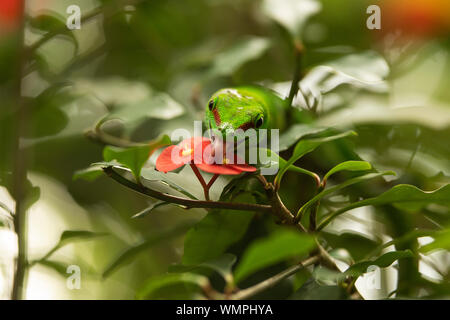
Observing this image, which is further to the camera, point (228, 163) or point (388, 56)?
point (388, 56)

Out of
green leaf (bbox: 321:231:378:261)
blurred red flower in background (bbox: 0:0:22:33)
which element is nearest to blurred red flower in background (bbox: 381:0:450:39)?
green leaf (bbox: 321:231:378:261)

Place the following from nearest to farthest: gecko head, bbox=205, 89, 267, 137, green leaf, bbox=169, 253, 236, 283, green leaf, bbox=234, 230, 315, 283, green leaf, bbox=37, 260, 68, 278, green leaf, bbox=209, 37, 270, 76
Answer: green leaf, bbox=234, 230, 315, 283
green leaf, bbox=169, 253, 236, 283
gecko head, bbox=205, 89, 267, 137
green leaf, bbox=37, 260, 68, 278
green leaf, bbox=209, 37, 270, 76

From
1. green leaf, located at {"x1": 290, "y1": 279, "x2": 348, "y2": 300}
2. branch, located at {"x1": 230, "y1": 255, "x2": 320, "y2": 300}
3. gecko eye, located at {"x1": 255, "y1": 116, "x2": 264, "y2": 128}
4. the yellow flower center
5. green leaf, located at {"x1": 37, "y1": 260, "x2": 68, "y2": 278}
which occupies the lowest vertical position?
green leaf, located at {"x1": 37, "y1": 260, "x2": 68, "y2": 278}

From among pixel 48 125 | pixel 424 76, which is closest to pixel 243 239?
pixel 48 125

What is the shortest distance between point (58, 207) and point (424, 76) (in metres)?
1.20

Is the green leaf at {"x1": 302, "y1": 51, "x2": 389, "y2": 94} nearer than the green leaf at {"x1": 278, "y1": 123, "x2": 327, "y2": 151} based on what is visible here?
No

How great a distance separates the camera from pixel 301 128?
0.76m

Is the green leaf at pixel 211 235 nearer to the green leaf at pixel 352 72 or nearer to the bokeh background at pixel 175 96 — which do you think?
the bokeh background at pixel 175 96

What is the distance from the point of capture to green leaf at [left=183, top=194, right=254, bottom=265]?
720 millimetres

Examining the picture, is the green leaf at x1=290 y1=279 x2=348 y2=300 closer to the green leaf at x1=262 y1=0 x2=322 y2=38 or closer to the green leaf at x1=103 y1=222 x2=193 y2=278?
the green leaf at x1=103 y1=222 x2=193 y2=278

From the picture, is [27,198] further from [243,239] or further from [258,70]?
[258,70]

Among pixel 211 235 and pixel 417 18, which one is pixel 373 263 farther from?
pixel 417 18

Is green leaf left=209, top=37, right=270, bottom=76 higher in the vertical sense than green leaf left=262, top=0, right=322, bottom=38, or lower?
lower

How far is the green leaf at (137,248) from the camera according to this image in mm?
851
